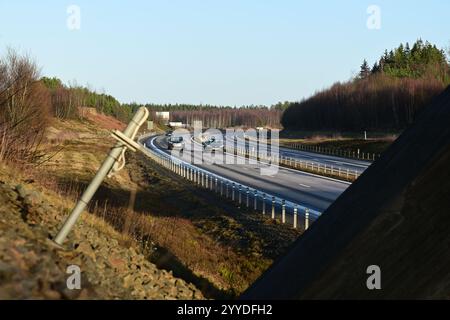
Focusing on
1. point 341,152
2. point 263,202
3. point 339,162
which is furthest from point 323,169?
point 341,152

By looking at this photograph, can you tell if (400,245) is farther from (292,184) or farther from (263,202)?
(292,184)

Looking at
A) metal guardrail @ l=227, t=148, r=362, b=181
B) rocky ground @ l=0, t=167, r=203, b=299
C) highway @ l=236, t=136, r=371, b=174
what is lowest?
highway @ l=236, t=136, r=371, b=174

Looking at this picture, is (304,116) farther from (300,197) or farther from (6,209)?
(6,209)

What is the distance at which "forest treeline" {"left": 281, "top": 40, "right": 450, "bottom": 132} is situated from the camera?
339 ft

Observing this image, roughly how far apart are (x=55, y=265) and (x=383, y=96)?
109929mm

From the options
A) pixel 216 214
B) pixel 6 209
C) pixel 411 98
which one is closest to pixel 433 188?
pixel 6 209

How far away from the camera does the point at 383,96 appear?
10962 cm

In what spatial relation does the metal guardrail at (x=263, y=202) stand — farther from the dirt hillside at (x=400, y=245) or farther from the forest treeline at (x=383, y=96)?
the forest treeline at (x=383, y=96)

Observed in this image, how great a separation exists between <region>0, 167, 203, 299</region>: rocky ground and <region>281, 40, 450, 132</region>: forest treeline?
8994 cm

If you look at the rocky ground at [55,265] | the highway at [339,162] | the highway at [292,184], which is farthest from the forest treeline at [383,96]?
the rocky ground at [55,265]

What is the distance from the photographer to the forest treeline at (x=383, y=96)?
103 m

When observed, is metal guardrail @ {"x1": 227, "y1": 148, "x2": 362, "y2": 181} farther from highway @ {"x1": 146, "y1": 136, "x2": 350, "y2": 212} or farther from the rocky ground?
the rocky ground

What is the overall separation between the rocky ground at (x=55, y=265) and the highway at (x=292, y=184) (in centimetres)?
1708

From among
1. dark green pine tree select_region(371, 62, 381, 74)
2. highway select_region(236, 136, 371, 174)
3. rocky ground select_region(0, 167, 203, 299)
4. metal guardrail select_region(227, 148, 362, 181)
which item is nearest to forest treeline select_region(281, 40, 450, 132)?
dark green pine tree select_region(371, 62, 381, 74)
